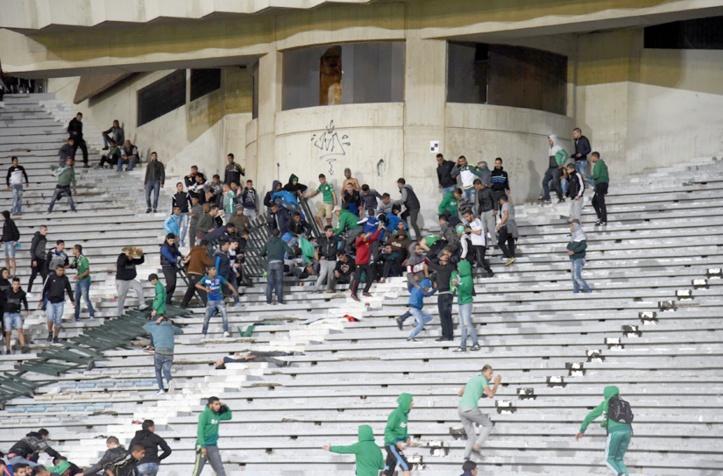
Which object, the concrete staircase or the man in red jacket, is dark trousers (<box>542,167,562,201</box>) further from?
the man in red jacket

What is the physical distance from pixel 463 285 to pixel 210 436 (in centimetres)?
524

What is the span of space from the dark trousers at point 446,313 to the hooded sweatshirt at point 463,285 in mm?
562

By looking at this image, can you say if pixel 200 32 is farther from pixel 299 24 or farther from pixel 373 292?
pixel 373 292

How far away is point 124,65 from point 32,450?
15.7 metres

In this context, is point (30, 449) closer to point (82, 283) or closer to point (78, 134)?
point (82, 283)

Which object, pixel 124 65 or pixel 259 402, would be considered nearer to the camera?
pixel 259 402

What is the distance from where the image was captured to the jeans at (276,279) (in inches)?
1123

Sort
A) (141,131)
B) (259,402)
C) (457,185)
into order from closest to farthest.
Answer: (259,402), (457,185), (141,131)

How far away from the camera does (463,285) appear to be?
24.6m

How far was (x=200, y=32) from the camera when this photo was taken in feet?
115

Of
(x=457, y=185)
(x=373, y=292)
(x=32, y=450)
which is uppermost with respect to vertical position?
(x=457, y=185)

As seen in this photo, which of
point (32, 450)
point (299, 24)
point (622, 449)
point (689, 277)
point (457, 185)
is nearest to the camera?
point (622, 449)

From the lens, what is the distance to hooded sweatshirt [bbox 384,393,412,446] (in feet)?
67.9

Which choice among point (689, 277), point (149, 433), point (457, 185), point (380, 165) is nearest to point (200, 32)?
point (380, 165)
